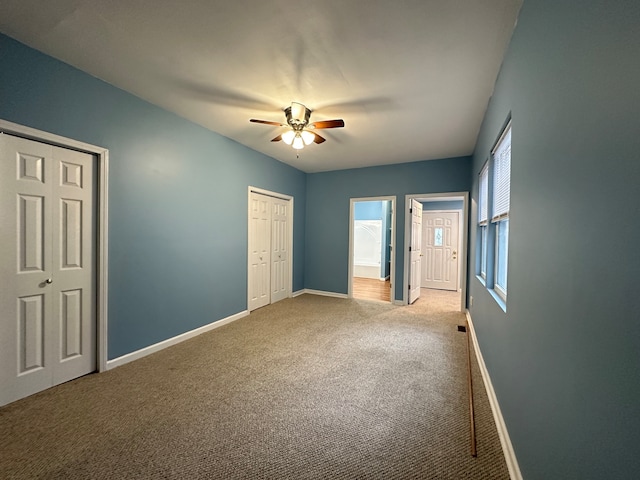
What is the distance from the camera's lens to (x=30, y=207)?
206 centimetres

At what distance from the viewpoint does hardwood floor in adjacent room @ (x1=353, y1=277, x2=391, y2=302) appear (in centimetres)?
548

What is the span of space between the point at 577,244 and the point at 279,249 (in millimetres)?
4479

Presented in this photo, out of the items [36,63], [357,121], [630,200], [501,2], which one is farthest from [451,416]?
[36,63]

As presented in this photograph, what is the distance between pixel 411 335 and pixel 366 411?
1710mm

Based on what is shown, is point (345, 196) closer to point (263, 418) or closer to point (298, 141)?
point (298, 141)

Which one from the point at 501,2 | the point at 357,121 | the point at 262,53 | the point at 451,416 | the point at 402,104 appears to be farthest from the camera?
the point at 357,121

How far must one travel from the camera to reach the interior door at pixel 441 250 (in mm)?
6434

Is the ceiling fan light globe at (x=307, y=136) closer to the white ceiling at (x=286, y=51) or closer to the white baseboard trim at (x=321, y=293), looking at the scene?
the white ceiling at (x=286, y=51)

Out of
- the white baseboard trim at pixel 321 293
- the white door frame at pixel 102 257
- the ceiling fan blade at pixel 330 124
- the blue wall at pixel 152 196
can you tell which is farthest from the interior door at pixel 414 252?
the white door frame at pixel 102 257

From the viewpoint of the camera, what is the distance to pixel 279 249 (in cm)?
505

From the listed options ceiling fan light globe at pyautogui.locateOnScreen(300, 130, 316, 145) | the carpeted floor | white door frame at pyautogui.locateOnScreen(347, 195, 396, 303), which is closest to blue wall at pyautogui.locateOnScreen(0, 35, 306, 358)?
the carpeted floor

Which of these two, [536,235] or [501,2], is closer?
[536,235]

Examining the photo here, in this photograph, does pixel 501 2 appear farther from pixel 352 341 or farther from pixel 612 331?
pixel 352 341

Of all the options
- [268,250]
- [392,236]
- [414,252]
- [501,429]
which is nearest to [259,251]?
[268,250]
